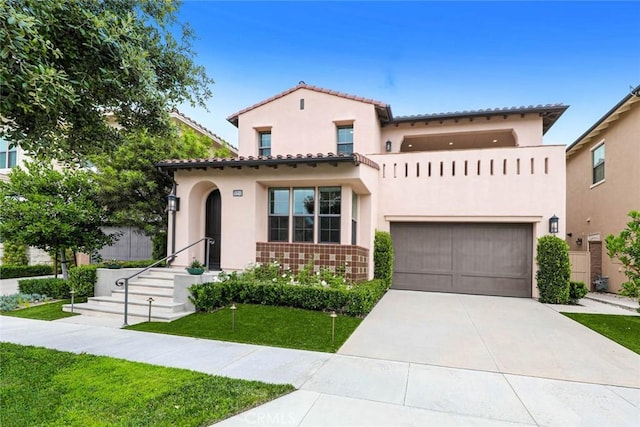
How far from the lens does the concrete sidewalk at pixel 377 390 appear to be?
3.23m

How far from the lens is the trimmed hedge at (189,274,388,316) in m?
7.34

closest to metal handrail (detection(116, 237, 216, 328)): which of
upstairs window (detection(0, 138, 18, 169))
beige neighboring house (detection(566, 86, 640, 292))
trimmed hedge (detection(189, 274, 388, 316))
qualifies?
trimmed hedge (detection(189, 274, 388, 316))

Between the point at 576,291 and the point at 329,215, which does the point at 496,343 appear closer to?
the point at 329,215

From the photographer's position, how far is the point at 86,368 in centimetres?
434

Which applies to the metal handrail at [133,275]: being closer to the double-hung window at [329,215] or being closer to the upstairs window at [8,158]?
the double-hung window at [329,215]

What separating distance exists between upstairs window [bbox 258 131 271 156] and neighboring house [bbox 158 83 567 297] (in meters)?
0.04

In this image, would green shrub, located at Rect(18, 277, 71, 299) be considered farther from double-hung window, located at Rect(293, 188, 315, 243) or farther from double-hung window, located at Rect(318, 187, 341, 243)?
double-hung window, located at Rect(318, 187, 341, 243)

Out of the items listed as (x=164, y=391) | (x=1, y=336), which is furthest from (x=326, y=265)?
(x=1, y=336)

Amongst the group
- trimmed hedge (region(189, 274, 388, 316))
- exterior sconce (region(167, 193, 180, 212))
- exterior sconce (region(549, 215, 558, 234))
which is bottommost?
trimmed hedge (region(189, 274, 388, 316))

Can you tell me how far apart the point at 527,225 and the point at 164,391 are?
11.4m

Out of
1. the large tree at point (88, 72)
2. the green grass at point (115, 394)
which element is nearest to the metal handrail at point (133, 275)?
the green grass at point (115, 394)

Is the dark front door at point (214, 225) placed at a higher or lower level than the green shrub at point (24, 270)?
higher

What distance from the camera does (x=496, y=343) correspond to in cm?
572

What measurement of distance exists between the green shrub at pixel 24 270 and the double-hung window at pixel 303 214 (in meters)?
13.6
